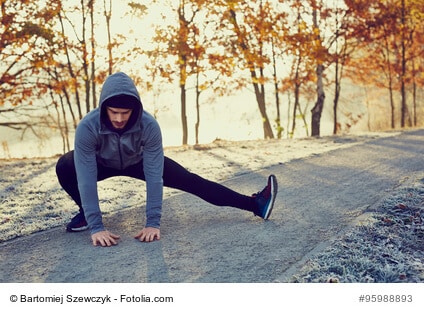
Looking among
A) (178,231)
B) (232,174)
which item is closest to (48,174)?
(232,174)

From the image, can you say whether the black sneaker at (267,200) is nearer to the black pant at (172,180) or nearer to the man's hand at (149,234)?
the black pant at (172,180)

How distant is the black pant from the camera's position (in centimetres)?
347

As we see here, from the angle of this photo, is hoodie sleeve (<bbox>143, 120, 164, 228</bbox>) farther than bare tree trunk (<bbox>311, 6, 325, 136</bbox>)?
No

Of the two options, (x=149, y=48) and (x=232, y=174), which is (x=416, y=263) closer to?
(x=232, y=174)

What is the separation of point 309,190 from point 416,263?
2.24m

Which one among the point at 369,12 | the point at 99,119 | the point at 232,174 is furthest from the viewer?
the point at 369,12

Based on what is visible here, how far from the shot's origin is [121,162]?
11.2 ft

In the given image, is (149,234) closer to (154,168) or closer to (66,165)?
(154,168)

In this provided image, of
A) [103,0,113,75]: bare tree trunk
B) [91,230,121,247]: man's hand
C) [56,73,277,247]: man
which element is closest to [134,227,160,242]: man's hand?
[56,73,277,247]: man

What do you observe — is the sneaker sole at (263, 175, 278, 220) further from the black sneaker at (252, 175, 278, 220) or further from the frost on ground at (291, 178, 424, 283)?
the frost on ground at (291, 178, 424, 283)

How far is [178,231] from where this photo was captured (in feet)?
11.7

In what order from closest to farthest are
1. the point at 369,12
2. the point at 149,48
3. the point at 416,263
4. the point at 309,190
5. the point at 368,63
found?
the point at 416,263 → the point at 309,190 → the point at 149,48 → the point at 369,12 → the point at 368,63

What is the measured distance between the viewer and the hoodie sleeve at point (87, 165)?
3.10 m

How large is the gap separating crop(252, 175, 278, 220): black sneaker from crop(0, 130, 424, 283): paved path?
0.08m
